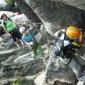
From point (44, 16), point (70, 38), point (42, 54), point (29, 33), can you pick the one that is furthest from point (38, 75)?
point (70, 38)

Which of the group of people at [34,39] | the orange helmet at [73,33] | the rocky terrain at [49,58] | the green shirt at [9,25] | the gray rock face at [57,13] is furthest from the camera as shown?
the green shirt at [9,25]

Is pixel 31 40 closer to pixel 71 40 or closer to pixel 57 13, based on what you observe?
pixel 57 13

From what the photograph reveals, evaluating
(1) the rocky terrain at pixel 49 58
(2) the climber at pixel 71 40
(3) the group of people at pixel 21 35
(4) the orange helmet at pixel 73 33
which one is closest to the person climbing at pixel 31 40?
(3) the group of people at pixel 21 35

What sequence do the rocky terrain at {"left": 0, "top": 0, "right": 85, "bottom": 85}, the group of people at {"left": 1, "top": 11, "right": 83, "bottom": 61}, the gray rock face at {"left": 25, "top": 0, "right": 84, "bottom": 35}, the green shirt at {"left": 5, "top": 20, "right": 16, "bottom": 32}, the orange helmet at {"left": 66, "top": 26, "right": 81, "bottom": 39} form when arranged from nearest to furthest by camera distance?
the orange helmet at {"left": 66, "top": 26, "right": 81, "bottom": 39} < the group of people at {"left": 1, "top": 11, "right": 83, "bottom": 61} < the rocky terrain at {"left": 0, "top": 0, "right": 85, "bottom": 85} < the gray rock face at {"left": 25, "top": 0, "right": 84, "bottom": 35} < the green shirt at {"left": 5, "top": 20, "right": 16, "bottom": 32}

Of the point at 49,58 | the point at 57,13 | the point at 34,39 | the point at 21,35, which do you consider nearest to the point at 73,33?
the point at 57,13

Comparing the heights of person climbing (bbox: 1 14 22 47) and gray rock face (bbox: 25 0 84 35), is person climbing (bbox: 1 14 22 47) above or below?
below

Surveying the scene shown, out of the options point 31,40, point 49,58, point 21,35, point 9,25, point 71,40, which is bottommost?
Answer: point 49,58

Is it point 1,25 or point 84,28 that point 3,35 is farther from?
point 84,28

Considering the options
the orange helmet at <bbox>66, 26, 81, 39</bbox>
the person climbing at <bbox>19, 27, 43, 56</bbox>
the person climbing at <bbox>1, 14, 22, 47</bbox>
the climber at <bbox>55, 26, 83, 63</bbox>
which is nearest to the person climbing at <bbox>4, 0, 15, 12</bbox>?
the person climbing at <bbox>1, 14, 22, 47</bbox>

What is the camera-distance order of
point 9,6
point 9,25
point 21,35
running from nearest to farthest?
1. point 9,25
2. point 21,35
3. point 9,6

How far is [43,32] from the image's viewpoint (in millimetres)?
16312

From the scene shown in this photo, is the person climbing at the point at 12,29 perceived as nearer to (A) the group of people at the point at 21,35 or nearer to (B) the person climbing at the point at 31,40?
(A) the group of people at the point at 21,35

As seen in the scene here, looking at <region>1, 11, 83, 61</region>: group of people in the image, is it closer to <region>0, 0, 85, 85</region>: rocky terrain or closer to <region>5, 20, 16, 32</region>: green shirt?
<region>5, 20, 16, 32</region>: green shirt

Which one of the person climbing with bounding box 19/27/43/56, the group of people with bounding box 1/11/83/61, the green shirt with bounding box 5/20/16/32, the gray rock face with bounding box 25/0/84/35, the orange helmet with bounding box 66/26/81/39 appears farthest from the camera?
the green shirt with bounding box 5/20/16/32
